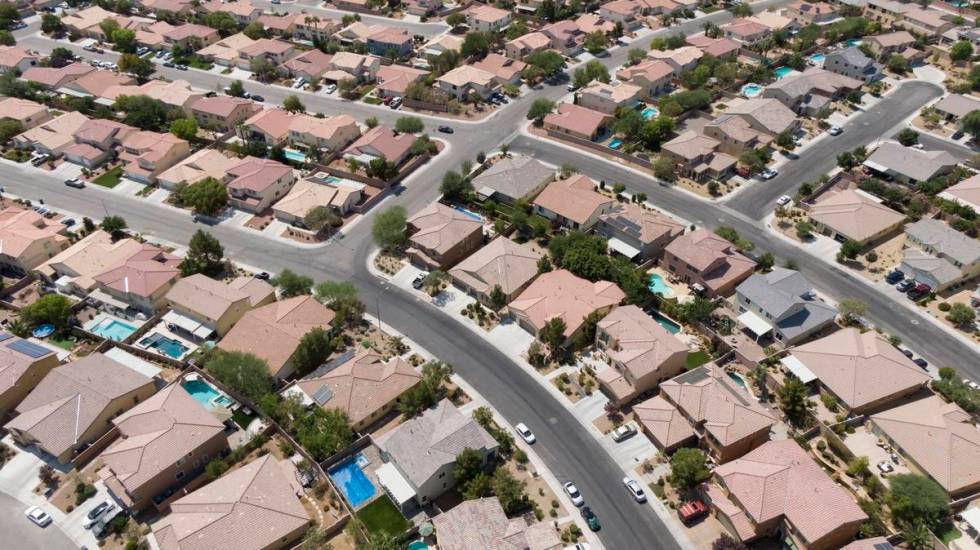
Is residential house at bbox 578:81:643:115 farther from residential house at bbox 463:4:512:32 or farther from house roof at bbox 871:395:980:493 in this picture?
house roof at bbox 871:395:980:493

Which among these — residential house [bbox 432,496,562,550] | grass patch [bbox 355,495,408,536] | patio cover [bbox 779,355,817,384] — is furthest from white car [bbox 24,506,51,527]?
patio cover [bbox 779,355,817,384]

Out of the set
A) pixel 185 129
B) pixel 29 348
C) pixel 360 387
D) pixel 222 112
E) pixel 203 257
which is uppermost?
pixel 222 112

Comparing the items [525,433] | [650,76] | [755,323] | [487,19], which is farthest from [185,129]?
[755,323]

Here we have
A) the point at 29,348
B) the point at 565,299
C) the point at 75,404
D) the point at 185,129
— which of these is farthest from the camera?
the point at 185,129

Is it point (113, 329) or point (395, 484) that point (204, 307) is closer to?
point (113, 329)

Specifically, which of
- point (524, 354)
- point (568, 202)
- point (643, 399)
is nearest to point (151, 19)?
point (568, 202)

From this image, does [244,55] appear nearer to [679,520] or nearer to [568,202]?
[568,202]

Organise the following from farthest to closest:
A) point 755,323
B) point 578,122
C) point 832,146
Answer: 1. point 578,122
2. point 832,146
3. point 755,323

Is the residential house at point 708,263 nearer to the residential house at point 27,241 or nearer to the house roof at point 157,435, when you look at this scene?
the house roof at point 157,435
